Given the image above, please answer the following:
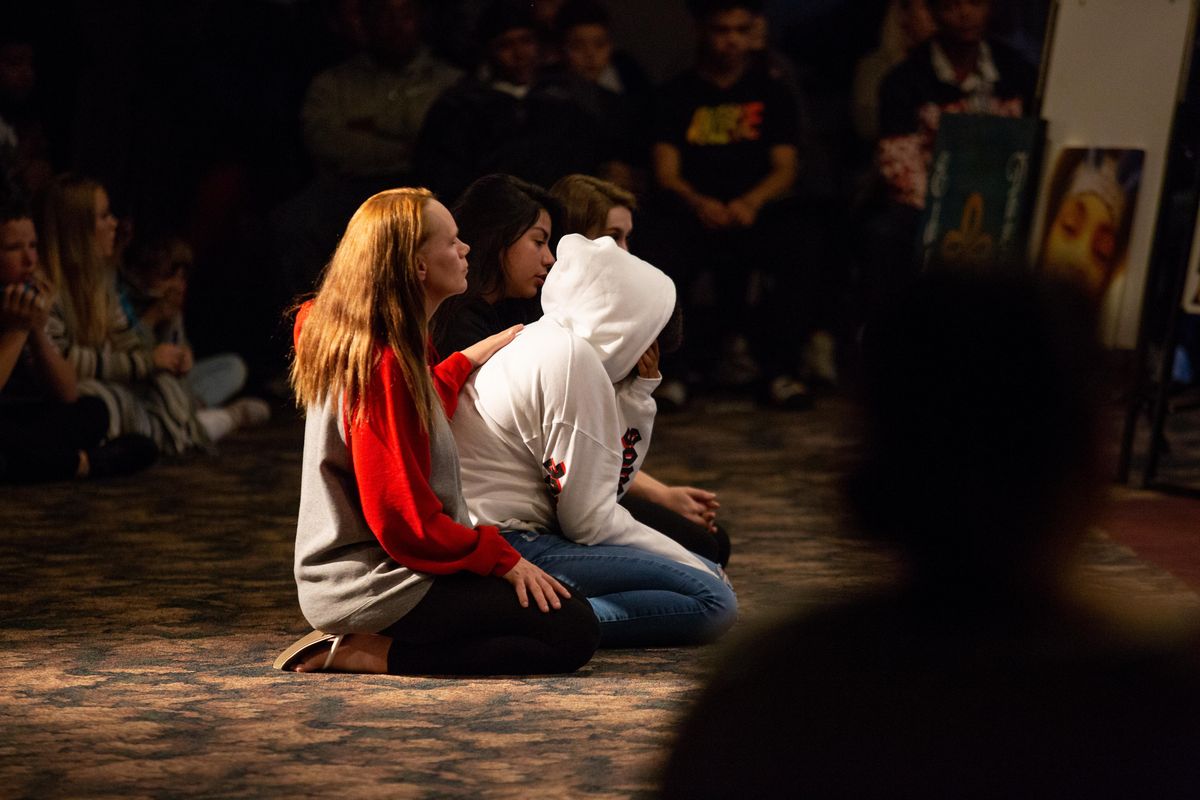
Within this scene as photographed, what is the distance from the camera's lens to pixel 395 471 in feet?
9.16

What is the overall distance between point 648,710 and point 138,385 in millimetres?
2998

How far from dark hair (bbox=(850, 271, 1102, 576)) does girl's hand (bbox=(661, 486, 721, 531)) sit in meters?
2.56

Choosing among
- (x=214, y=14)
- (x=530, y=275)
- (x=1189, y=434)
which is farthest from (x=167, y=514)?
(x=1189, y=434)

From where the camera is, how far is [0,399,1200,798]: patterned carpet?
2.48 m

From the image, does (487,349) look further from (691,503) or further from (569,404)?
(691,503)

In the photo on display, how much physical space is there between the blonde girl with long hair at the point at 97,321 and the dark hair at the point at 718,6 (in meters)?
2.49

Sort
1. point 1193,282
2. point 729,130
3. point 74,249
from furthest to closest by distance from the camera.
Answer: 1. point 729,130
2. point 74,249
3. point 1193,282

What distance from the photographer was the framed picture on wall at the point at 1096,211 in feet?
16.8

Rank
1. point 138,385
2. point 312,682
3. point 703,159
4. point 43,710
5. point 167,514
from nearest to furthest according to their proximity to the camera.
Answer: point 43,710 → point 312,682 → point 167,514 → point 138,385 → point 703,159

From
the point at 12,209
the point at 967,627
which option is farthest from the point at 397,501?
the point at 12,209

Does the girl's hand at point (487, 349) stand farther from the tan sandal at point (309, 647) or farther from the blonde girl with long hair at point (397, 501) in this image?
the tan sandal at point (309, 647)

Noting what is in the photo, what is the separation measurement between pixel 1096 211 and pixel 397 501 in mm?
3168

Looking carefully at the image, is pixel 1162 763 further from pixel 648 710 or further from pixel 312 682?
pixel 312 682

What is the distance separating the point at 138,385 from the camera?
5340 millimetres
